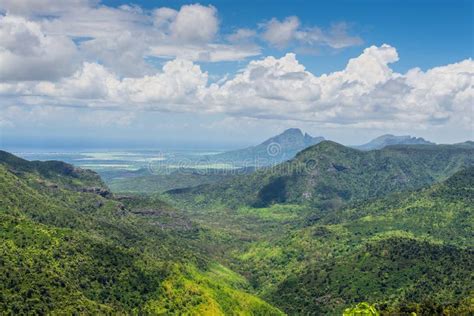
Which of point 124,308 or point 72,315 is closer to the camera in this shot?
point 72,315

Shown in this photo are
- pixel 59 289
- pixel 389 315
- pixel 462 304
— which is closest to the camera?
pixel 389 315

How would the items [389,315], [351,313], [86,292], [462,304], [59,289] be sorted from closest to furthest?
[351,313], [389,315], [462,304], [59,289], [86,292]

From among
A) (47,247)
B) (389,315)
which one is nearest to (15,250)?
(47,247)

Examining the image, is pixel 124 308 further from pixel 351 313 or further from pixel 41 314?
pixel 351 313

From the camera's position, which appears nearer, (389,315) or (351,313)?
(351,313)

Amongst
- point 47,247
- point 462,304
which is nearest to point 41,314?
point 47,247

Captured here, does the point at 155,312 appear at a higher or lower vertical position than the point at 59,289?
lower

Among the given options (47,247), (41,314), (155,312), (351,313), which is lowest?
(155,312)

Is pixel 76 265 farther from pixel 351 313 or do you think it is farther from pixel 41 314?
pixel 351 313

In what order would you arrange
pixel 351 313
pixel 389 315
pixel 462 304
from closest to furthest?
pixel 351 313 → pixel 389 315 → pixel 462 304
